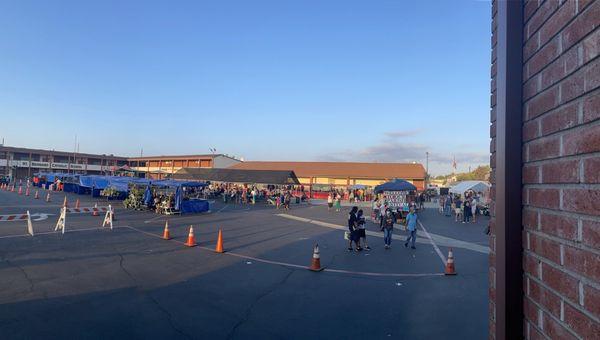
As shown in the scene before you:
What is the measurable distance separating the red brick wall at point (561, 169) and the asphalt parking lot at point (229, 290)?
4685 mm

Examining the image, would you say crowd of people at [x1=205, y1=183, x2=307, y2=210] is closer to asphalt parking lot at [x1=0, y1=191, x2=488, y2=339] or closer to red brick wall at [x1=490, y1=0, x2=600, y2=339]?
asphalt parking lot at [x1=0, y1=191, x2=488, y2=339]

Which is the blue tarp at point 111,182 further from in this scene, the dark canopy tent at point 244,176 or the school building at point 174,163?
the school building at point 174,163

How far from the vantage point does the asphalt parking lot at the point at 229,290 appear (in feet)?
19.3

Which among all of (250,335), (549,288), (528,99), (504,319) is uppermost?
(528,99)

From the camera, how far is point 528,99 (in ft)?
5.65

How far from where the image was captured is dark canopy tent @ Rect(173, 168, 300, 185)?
3823 cm

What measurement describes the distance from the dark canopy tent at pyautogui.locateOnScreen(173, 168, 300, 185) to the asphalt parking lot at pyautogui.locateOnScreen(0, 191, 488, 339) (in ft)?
78.9

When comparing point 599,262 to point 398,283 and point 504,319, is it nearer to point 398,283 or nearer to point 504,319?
point 504,319

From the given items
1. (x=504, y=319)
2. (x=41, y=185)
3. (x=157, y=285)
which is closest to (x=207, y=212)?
(x=157, y=285)

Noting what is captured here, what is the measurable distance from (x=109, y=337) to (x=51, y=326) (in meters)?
1.16

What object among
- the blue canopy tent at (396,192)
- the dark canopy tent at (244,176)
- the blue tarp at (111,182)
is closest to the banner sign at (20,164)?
the dark canopy tent at (244,176)

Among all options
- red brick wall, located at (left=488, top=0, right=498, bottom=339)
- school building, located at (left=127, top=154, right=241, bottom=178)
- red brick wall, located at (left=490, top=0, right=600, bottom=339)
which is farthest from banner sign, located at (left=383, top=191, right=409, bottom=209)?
school building, located at (left=127, top=154, right=241, bottom=178)

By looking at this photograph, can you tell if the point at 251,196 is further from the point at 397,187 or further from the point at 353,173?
the point at 353,173

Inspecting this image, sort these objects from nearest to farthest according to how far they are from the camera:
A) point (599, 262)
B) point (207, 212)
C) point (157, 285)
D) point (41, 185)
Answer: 1. point (599, 262)
2. point (157, 285)
3. point (207, 212)
4. point (41, 185)
